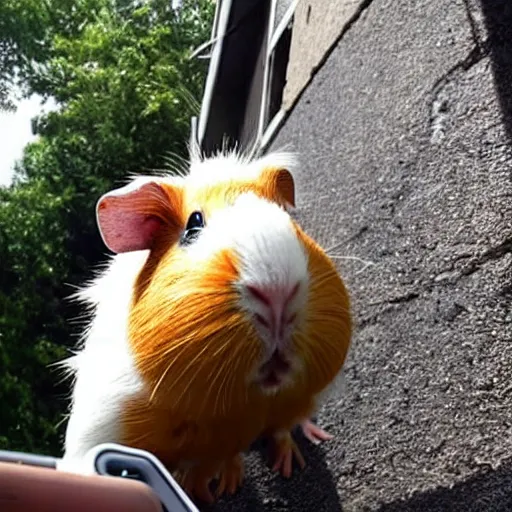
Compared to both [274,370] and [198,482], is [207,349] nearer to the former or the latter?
[274,370]

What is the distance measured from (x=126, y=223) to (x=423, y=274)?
17.1 inches

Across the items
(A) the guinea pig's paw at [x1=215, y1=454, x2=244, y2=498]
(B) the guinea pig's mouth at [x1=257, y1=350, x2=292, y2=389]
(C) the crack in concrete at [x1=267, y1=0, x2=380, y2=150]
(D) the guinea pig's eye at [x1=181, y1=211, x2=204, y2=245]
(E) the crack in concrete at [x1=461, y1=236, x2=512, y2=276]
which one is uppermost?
(C) the crack in concrete at [x1=267, y1=0, x2=380, y2=150]

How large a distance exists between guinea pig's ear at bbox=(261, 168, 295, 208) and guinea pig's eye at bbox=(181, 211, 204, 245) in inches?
4.1

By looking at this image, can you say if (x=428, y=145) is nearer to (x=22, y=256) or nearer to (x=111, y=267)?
(x=111, y=267)

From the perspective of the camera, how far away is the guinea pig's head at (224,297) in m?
0.98

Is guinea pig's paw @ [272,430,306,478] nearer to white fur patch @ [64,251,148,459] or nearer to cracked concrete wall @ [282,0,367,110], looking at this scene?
white fur patch @ [64,251,148,459]

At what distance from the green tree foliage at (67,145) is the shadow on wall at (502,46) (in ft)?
2.43

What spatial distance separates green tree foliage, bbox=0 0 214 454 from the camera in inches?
81.1

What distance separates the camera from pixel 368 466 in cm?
133

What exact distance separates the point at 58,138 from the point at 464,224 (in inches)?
67.2

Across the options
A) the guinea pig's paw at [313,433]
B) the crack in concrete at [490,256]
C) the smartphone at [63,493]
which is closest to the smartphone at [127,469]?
the smartphone at [63,493]

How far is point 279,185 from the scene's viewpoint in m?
1.19

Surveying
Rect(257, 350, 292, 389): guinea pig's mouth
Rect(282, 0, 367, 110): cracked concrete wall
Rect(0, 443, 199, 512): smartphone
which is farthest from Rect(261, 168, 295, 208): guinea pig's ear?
Rect(0, 443, 199, 512): smartphone

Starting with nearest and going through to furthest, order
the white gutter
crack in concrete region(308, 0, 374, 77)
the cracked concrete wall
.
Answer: crack in concrete region(308, 0, 374, 77) < the cracked concrete wall < the white gutter
